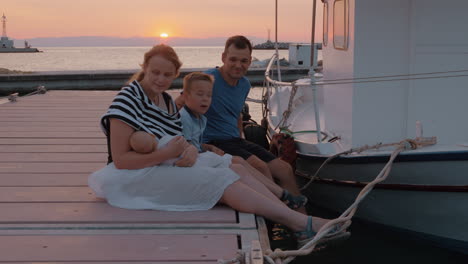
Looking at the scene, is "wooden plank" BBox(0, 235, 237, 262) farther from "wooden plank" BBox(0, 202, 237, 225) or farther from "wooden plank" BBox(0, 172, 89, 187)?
"wooden plank" BBox(0, 172, 89, 187)

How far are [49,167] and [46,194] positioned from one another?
99cm

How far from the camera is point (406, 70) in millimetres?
5617

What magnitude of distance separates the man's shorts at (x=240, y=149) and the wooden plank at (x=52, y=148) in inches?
63.8

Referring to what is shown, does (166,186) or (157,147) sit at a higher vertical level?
(157,147)

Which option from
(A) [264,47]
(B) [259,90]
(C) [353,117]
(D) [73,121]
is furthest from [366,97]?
(A) [264,47]

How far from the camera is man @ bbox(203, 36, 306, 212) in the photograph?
17.0ft

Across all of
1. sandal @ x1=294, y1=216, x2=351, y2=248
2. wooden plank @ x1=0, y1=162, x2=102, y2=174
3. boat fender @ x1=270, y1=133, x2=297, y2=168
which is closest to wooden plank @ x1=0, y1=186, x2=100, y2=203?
wooden plank @ x1=0, y1=162, x2=102, y2=174

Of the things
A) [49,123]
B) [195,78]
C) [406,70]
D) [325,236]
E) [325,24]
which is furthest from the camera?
[49,123]

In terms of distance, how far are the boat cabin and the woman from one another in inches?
80.6

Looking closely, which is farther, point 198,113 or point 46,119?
point 46,119

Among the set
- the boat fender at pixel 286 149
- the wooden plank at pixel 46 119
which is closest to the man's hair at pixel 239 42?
the boat fender at pixel 286 149

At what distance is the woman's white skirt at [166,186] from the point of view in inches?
151

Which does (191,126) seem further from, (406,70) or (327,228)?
(406,70)

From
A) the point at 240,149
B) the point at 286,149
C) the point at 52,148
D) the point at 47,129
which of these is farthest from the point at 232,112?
the point at 47,129
